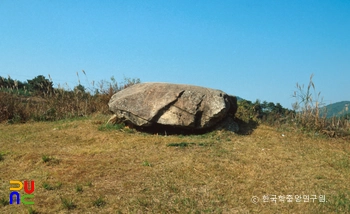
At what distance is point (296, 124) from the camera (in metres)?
7.75

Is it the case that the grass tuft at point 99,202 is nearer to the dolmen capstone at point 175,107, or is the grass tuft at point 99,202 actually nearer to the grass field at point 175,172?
the grass field at point 175,172

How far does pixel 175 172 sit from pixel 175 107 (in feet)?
7.75

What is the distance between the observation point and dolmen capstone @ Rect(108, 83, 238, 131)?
6531mm

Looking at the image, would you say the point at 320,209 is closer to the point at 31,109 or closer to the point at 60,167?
the point at 60,167

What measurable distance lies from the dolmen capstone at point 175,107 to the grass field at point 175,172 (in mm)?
294

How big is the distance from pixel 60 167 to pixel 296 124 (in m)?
5.35

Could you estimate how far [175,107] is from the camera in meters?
6.59

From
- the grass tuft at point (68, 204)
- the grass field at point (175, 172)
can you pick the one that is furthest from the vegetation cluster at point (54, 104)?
the grass tuft at point (68, 204)

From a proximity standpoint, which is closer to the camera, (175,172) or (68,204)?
(68,204)

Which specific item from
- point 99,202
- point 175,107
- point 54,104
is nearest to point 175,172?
point 99,202

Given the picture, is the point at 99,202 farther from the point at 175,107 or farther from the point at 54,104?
the point at 54,104

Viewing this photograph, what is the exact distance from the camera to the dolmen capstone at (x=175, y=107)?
A: 21.4 ft

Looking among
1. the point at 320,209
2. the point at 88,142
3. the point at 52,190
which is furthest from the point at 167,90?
the point at 320,209

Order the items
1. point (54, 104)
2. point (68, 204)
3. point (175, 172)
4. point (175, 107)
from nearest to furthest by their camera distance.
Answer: point (68, 204) < point (175, 172) < point (175, 107) < point (54, 104)
